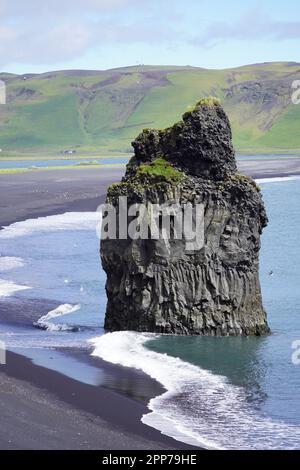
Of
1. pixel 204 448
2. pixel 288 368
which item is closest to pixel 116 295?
pixel 288 368

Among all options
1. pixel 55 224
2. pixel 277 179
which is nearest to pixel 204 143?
pixel 55 224

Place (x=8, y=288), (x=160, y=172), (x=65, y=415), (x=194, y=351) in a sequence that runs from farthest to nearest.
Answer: (x=8, y=288)
(x=160, y=172)
(x=194, y=351)
(x=65, y=415)

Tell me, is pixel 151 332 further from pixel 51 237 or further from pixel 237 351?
pixel 51 237

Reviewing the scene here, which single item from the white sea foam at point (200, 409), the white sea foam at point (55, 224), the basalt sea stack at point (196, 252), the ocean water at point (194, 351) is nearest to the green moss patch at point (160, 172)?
the basalt sea stack at point (196, 252)

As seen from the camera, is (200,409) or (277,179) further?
(277,179)

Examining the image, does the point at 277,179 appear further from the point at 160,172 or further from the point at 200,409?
the point at 200,409

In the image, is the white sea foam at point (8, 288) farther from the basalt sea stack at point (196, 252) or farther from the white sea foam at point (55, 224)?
the white sea foam at point (55, 224)
